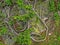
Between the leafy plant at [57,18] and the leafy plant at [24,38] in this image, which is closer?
the leafy plant at [24,38]

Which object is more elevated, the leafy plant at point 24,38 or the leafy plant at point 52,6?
the leafy plant at point 52,6

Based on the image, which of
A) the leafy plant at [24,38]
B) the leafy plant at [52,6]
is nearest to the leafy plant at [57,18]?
the leafy plant at [52,6]

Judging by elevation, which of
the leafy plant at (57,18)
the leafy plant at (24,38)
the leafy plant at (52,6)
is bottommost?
the leafy plant at (24,38)

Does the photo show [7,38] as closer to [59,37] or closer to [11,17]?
[11,17]

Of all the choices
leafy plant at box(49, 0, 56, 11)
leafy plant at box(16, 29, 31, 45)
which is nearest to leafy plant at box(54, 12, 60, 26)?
leafy plant at box(49, 0, 56, 11)

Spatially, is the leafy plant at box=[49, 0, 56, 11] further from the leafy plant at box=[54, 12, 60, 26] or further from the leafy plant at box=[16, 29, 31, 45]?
the leafy plant at box=[16, 29, 31, 45]

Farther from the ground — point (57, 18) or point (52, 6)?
point (52, 6)

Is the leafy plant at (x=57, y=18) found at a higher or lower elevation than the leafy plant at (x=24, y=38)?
higher

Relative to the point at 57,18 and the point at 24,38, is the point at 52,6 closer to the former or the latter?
the point at 57,18

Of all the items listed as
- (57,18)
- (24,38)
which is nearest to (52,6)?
(57,18)

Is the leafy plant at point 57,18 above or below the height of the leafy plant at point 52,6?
below

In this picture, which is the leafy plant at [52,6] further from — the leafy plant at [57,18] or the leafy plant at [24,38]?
the leafy plant at [24,38]
